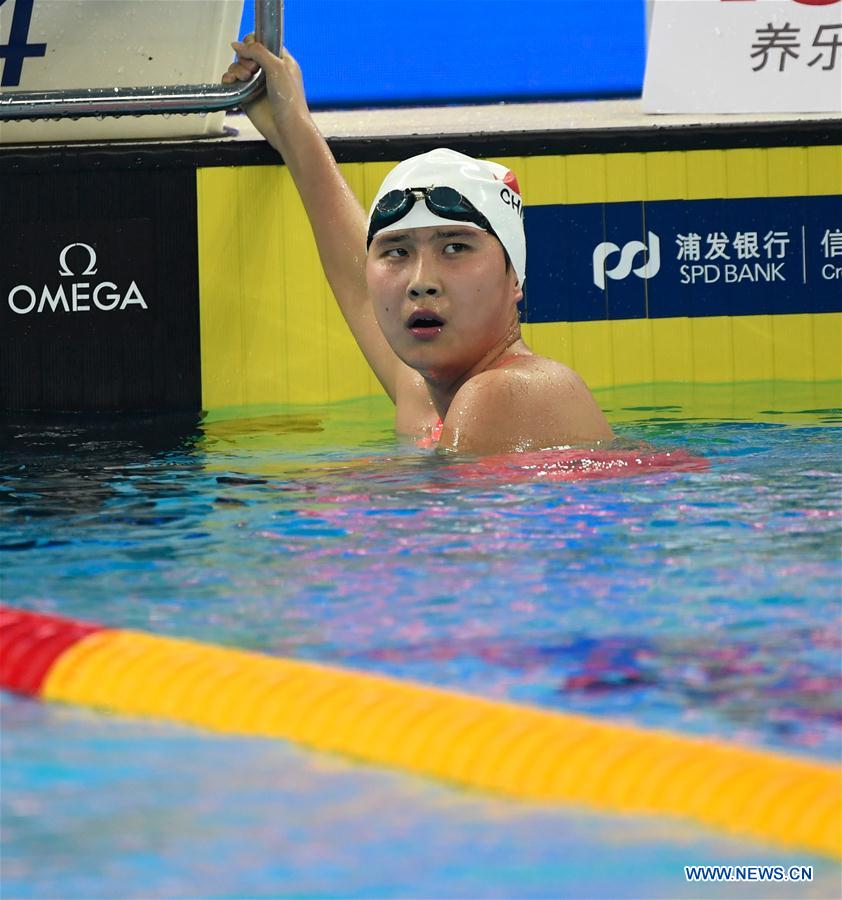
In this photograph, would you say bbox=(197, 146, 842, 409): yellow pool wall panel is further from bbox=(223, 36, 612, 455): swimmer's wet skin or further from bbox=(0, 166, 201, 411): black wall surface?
bbox=(223, 36, 612, 455): swimmer's wet skin

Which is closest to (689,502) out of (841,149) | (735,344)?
(735,344)

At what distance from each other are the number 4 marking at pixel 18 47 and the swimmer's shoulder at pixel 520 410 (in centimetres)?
276

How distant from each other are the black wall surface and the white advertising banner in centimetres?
198

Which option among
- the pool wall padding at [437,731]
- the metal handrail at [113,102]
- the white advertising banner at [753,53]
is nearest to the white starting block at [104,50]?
the metal handrail at [113,102]

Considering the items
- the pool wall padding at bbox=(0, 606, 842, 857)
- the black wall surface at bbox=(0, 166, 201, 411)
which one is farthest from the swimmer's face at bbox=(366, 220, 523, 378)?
the black wall surface at bbox=(0, 166, 201, 411)

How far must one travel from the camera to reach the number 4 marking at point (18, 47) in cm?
550

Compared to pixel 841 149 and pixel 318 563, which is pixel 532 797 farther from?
pixel 841 149

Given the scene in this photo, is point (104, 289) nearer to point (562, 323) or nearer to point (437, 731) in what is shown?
point (562, 323)

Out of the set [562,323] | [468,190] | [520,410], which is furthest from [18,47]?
[520,410]

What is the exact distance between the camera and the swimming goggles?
3.61 meters

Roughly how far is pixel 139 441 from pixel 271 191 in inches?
47.6

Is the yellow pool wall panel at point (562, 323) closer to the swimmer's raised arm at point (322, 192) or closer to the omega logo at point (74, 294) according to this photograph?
the omega logo at point (74, 294)

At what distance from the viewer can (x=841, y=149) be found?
5.48 metres

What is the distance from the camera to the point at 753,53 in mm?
5887
